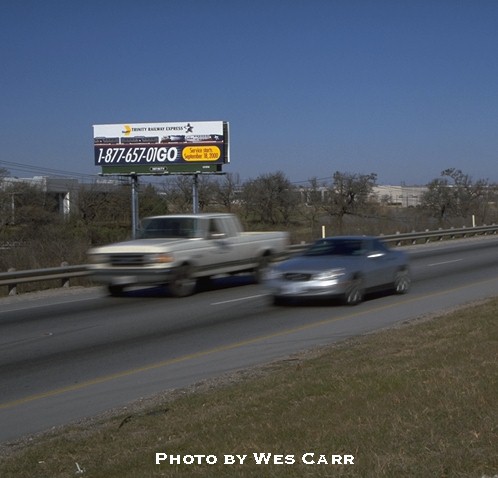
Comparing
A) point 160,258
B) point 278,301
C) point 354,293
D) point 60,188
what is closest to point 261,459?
point 354,293

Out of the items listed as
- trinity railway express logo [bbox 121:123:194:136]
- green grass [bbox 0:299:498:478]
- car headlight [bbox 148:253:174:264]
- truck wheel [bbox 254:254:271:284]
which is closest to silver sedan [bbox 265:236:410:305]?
car headlight [bbox 148:253:174:264]

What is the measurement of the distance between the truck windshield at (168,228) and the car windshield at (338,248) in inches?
138

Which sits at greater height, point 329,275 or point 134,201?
point 134,201

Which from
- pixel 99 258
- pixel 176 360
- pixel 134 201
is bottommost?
pixel 176 360

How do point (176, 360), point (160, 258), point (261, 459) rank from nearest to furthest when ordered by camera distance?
point (261, 459) → point (176, 360) → point (160, 258)

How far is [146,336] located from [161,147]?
38091 millimetres

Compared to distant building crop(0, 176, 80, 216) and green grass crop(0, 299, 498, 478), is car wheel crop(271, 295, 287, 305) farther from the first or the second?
distant building crop(0, 176, 80, 216)

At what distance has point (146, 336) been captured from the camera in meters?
14.0

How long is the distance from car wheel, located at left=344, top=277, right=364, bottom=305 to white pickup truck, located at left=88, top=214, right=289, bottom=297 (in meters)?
4.35

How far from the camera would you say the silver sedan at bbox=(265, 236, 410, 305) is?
54.9 feet

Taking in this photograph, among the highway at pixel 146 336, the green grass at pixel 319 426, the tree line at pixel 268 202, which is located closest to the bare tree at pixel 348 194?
the tree line at pixel 268 202

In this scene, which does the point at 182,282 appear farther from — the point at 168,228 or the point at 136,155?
the point at 136,155

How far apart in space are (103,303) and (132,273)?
94cm

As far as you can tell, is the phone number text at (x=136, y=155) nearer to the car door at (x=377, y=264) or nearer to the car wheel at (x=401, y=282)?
the car wheel at (x=401, y=282)
